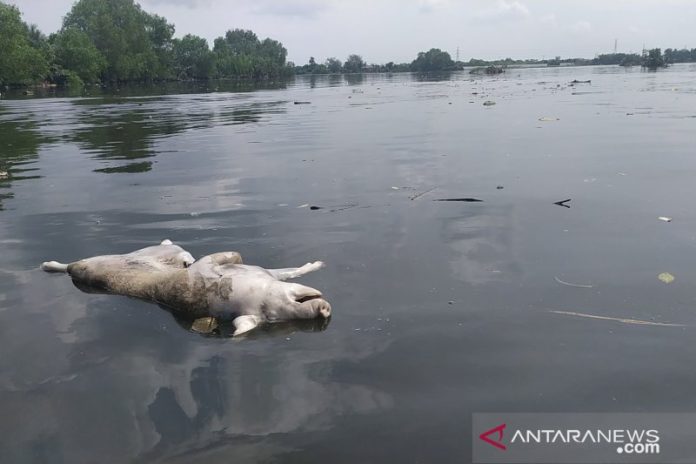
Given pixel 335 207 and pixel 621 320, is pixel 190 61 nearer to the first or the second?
pixel 335 207

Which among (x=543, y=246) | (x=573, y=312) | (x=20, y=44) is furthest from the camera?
(x=20, y=44)

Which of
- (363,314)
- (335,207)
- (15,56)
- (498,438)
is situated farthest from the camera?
(15,56)

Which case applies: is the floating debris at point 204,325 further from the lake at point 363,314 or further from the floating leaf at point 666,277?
the floating leaf at point 666,277

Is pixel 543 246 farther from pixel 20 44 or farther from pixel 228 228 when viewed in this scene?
pixel 20 44

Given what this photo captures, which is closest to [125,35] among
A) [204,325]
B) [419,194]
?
[419,194]

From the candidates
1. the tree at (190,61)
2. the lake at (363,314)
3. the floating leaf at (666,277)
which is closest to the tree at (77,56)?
the tree at (190,61)

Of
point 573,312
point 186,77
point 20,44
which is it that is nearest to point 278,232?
point 573,312

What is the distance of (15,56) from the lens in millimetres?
82688

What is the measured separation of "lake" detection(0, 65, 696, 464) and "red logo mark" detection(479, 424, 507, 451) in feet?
0.43

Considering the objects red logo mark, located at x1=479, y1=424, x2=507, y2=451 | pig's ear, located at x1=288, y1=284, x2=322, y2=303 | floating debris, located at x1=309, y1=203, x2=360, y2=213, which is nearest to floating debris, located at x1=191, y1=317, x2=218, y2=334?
pig's ear, located at x1=288, y1=284, x2=322, y2=303

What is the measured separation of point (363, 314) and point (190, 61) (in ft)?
519

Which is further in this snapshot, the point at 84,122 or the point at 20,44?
the point at 20,44

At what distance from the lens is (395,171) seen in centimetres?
1284

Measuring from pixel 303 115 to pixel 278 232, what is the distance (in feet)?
70.5
